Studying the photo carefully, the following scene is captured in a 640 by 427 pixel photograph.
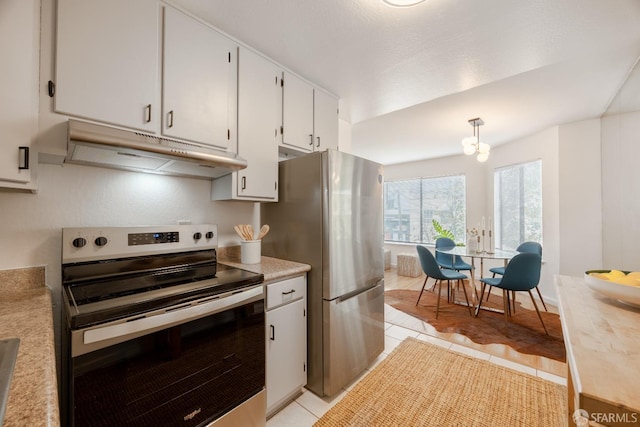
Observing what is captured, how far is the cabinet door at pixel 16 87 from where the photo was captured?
0.97 meters

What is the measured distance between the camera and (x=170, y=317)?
3.59 ft

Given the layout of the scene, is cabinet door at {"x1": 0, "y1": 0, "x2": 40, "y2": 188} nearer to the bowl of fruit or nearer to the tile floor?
the tile floor

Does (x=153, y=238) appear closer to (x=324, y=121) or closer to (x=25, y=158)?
(x=25, y=158)

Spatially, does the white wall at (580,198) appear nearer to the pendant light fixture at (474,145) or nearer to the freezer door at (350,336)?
the pendant light fixture at (474,145)

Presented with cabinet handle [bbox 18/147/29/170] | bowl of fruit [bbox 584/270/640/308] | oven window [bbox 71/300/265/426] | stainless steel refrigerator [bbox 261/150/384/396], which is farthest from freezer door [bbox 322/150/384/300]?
cabinet handle [bbox 18/147/29/170]

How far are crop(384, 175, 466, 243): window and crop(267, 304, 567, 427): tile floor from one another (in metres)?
3.01

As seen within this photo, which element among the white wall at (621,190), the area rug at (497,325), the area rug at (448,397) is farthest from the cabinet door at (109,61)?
the white wall at (621,190)

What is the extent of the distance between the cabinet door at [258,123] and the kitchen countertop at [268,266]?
490mm

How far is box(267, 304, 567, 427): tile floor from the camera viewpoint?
1.62 metres

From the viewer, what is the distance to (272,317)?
1580mm

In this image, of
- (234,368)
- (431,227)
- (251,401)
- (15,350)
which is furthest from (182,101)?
(431,227)

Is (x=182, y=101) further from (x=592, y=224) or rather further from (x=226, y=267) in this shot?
(x=592, y=224)

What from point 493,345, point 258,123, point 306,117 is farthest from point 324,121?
point 493,345

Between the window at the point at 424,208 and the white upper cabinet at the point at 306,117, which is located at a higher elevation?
the white upper cabinet at the point at 306,117
